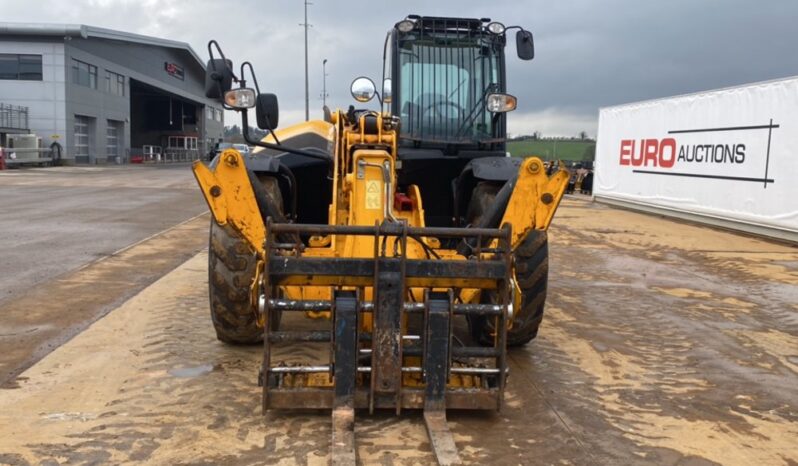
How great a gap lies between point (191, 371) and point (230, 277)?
701 mm

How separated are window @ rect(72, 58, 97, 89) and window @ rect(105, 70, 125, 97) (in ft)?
6.78

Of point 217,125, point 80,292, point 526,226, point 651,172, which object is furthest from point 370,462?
point 217,125

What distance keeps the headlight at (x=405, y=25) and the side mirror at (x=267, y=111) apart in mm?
1636

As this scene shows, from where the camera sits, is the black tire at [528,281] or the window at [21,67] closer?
the black tire at [528,281]

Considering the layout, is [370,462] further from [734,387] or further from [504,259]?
[734,387]

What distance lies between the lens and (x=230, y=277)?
469 centimetres

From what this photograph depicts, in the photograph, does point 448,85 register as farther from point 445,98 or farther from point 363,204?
point 363,204

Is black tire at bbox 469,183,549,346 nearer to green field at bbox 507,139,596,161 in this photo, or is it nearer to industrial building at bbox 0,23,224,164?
green field at bbox 507,139,596,161

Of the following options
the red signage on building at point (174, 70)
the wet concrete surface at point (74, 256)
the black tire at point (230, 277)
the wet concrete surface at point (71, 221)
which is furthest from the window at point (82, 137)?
the black tire at point (230, 277)

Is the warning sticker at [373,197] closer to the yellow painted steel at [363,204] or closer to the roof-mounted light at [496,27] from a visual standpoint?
the yellow painted steel at [363,204]

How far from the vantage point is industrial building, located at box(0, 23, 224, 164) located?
4019cm

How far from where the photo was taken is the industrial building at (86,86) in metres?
40.2

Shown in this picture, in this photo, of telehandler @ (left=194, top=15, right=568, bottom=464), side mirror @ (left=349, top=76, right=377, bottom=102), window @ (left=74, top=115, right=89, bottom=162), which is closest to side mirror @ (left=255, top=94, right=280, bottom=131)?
telehandler @ (left=194, top=15, right=568, bottom=464)

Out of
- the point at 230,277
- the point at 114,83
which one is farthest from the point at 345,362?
the point at 114,83
